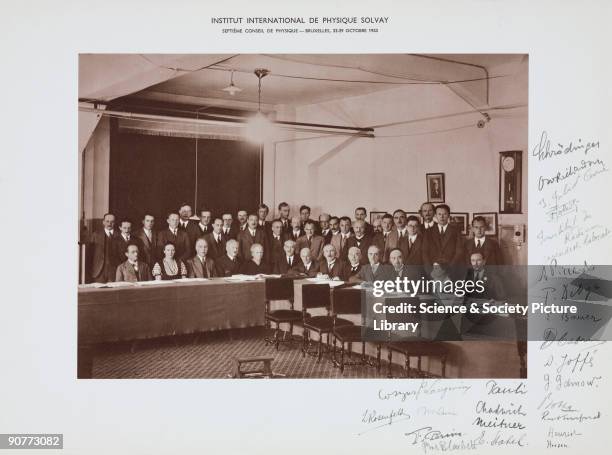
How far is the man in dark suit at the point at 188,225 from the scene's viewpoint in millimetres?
3509

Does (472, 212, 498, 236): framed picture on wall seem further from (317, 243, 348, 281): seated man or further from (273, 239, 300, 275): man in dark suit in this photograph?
(273, 239, 300, 275): man in dark suit

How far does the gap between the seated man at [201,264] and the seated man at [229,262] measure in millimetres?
44

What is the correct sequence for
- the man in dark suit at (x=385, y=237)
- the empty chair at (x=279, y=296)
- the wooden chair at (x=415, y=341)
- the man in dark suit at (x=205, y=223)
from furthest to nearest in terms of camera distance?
the man in dark suit at (x=205, y=223)
the empty chair at (x=279, y=296)
the man in dark suit at (x=385, y=237)
the wooden chair at (x=415, y=341)

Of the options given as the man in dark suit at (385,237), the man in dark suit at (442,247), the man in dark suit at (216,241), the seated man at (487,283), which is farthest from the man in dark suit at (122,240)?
the seated man at (487,283)

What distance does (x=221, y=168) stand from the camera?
179 inches

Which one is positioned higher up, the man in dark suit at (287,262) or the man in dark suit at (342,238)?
the man in dark suit at (342,238)

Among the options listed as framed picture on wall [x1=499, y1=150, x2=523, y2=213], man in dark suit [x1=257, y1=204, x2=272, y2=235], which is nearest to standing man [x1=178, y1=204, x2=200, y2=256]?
man in dark suit [x1=257, y1=204, x2=272, y2=235]

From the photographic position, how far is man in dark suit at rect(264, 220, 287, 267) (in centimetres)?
355

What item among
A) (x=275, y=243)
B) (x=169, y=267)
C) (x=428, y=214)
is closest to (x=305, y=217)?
(x=275, y=243)

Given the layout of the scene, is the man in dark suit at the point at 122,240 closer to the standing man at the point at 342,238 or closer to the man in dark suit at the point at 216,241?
the man in dark suit at the point at 216,241
